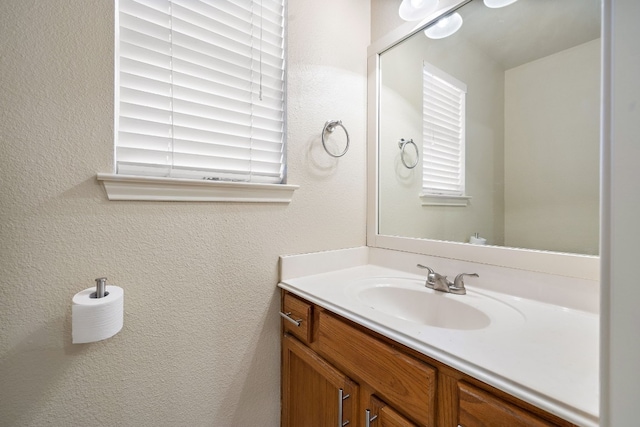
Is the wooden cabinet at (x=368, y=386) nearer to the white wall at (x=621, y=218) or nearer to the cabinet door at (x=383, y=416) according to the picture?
the cabinet door at (x=383, y=416)

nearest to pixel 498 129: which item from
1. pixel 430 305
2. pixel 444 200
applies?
pixel 444 200

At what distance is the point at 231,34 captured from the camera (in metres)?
1.05

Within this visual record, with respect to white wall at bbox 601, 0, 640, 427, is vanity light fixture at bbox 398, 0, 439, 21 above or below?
above

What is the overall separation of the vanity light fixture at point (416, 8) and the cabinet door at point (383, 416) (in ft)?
4.68

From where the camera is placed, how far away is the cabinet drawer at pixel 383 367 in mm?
616

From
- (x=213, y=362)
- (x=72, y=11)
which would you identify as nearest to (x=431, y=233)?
(x=213, y=362)

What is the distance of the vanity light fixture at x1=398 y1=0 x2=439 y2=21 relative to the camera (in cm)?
110

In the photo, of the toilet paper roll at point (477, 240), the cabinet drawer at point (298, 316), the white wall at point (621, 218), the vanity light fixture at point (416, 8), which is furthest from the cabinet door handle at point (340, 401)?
the vanity light fixture at point (416, 8)

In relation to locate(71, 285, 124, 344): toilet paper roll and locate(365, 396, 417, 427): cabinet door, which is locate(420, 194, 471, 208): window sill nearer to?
locate(365, 396, 417, 427): cabinet door

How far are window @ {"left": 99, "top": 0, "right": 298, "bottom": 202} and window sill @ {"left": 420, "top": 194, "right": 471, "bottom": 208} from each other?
72 cm

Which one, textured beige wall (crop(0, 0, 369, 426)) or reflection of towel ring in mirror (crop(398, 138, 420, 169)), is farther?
reflection of towel ring in mirror (crop(398, 138, 420, 169))

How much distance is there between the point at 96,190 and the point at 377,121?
4.06 feet

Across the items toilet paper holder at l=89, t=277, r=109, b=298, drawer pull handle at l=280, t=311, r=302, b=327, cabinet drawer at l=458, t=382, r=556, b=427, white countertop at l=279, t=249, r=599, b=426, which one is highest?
toilet paper holder at l=89, t=277, r=109, b=298

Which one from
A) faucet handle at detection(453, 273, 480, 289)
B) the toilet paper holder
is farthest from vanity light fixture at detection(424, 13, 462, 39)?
the toilet paper holder
